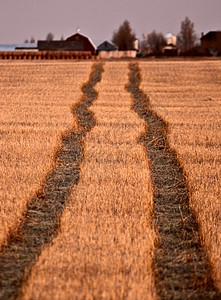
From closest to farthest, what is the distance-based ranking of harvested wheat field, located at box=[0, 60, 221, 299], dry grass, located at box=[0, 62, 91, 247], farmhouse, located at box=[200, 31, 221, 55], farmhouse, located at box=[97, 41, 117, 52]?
harvested wheat field, located at box=[0, 60, 221, 299], dry grass, located at box=[0, 62, 91, 247], farmhouse, located at box=[200, 31, 221, 55], farmhouse, located at box=[97, 41, 117, 52]

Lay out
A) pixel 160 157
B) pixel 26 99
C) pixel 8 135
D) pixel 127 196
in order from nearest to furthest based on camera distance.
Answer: pixel 127 196, pixel 160 157, pixel 8 135, pixel 26 99

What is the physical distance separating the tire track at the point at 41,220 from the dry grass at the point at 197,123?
248cm

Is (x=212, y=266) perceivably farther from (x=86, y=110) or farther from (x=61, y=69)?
(x=61, y=69)

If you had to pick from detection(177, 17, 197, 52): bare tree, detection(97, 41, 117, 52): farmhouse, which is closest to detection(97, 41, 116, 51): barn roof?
detection(97, 41, 117, 52): farmhouse

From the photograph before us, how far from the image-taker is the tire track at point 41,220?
20.5ft

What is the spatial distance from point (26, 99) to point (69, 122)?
Result: 278 inches

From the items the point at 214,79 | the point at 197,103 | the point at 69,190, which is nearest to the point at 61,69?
the point at 214,79

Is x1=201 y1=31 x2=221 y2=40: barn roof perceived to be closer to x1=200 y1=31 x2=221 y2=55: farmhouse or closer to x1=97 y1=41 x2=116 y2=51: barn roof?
x1=200 y1=31 x2=221 y2=55: farmhouse

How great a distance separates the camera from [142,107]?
890 inches

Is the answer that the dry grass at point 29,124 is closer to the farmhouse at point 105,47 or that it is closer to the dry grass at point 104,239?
the dry grass at point 104,239

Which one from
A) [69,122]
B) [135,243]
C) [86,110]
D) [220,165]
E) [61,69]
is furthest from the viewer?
[61,69]

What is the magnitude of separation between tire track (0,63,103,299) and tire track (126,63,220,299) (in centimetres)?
173

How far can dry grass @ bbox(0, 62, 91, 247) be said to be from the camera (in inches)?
360

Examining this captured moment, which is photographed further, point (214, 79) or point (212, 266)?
point (214, 79)
